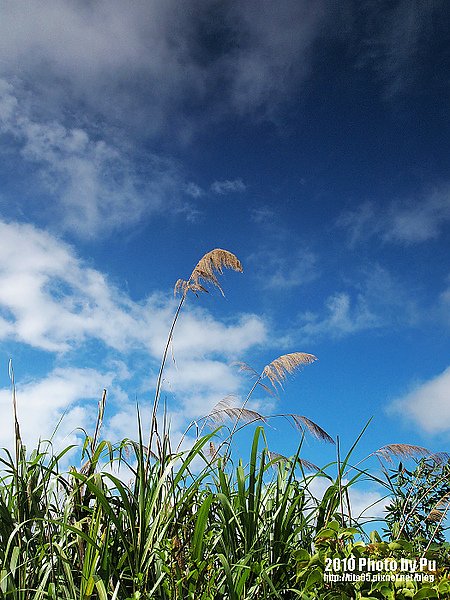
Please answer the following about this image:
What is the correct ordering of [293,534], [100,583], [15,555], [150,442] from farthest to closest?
[150,442]
[293,534]
[15,555]
[100,583]

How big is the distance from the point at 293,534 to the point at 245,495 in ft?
0.99

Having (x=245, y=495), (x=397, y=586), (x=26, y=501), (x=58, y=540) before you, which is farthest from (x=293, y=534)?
(x=26, y=501)

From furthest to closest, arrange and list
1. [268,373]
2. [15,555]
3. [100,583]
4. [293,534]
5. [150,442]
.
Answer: [268,373], [150,442], [293,534], [15,555], [100,583]

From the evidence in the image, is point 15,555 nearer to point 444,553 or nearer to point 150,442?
point 150,442

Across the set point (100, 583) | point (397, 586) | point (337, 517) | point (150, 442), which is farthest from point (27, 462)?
point (397, 586)

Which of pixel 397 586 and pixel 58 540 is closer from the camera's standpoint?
pixel 397 586

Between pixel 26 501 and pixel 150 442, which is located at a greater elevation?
pixel 150 442

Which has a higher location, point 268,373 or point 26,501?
point 268,373

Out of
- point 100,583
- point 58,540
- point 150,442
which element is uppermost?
point 150,442

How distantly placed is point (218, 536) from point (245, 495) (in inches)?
10.2

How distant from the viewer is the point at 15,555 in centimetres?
273

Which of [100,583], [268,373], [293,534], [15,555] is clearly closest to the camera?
[100,583]

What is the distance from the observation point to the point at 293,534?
2.97 metres

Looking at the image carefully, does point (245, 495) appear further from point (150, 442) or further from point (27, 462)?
point (27, 462)
